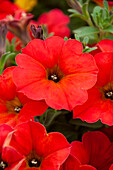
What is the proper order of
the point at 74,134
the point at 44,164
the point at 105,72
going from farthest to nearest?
the point at 74,134 → the point at 105,72 → the point at 44,164

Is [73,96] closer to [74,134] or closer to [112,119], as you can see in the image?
[112,119]

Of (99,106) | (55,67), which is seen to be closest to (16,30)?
(55,67)

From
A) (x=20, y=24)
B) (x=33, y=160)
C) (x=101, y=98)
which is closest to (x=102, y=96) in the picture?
(x=101, y=98)

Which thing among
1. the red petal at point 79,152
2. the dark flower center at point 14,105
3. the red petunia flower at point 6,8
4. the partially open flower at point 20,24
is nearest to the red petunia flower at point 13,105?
the dark flower center at point 14,105

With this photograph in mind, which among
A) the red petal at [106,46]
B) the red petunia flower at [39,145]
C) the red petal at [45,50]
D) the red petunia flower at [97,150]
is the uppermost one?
the red petal at [45,50]

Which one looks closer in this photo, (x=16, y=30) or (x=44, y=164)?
(x=44, y=164)

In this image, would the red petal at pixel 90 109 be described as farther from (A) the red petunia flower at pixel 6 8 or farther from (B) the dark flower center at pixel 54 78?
(A) the red petunia flower at pixel 6 8

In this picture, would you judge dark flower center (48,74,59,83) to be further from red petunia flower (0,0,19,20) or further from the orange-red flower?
red petunia flower (0,0,19,20)
